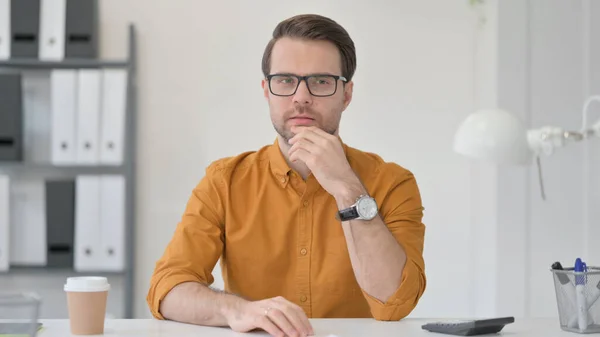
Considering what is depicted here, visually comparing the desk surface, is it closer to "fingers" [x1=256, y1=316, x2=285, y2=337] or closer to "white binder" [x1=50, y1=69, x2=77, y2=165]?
"fingers" [x1=256, y1=316, x2=285, y2=337]

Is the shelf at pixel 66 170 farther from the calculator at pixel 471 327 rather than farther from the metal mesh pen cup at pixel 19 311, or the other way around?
the metal mesh pen cup at pixel 19 311

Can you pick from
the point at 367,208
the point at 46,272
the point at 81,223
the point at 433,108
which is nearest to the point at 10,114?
the point at 81,223

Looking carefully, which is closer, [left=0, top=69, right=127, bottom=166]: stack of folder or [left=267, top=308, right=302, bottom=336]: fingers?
[left=267, top=308, right=302, bottom=336]: fingers

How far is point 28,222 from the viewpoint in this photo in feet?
11.0

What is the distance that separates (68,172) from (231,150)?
0.70m

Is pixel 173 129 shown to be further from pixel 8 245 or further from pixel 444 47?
pixel 444 47

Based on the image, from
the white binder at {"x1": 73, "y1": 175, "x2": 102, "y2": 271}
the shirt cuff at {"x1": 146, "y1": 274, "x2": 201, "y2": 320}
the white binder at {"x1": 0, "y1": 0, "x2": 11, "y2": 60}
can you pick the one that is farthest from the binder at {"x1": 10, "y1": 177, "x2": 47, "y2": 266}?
the shirt cuff at {"x1": 146, "y1": 274, "x2": 201, "y2": 320}

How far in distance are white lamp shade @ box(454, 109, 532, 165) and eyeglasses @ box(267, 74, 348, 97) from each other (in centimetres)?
71

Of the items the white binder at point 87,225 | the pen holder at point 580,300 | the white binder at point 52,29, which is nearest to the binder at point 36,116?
the white binder at point 52,29

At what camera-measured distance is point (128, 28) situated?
11.0 ft

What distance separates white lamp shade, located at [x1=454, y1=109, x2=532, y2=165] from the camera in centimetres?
140

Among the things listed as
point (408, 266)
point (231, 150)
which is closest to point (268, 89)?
point (408, 266)

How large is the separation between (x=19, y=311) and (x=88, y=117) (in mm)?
2491

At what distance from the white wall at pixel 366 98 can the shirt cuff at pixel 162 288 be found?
1.45 metres
